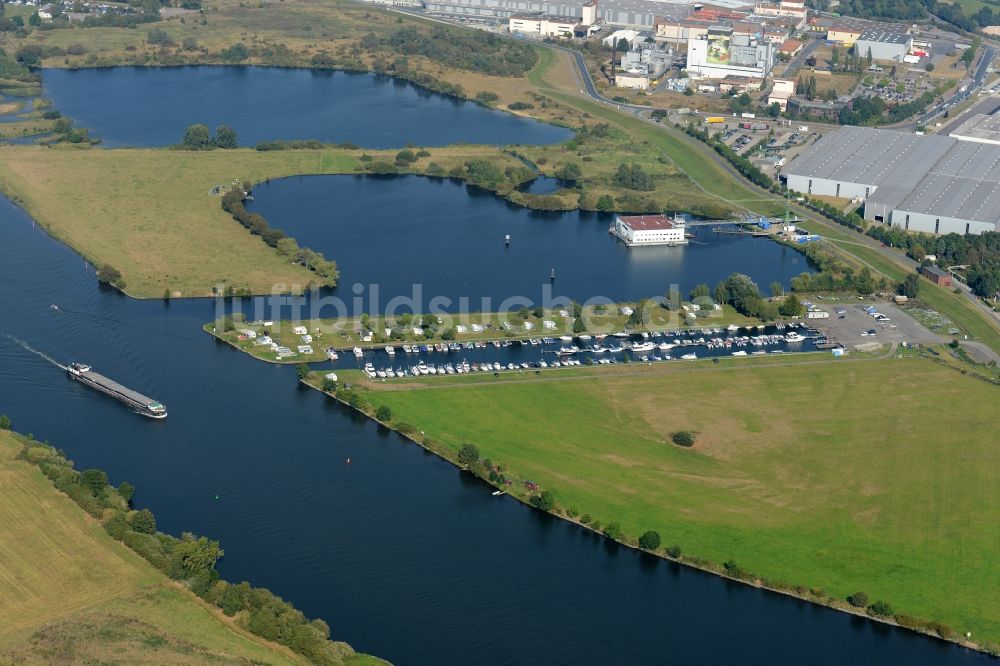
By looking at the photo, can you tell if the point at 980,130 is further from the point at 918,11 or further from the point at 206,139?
the point at 206,139

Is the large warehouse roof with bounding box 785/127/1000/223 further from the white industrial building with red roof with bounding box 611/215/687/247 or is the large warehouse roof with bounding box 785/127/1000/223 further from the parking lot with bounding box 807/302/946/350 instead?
the parking lot with bounding box 807/302/946/350

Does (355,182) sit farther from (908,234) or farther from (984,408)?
(984,408)

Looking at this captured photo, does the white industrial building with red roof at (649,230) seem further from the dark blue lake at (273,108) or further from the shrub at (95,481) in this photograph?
the shrub at (95,481)

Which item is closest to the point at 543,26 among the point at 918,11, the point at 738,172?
the point at 918,11

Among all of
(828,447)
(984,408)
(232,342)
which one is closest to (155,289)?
(232,342)

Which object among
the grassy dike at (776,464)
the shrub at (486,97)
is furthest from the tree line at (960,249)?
the shrub at (486,97)
